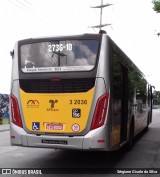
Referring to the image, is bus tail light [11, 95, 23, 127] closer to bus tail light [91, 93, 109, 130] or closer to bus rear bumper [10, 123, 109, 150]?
bus rear bumper [10, 123, 109, 150]

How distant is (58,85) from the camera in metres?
8.07

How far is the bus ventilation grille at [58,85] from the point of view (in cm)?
790

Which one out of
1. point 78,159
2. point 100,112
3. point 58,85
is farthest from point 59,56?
point 78,159

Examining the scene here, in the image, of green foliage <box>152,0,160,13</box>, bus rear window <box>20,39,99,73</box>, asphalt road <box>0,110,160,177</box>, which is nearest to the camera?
bus rear window <box>20,39,99,73</box>

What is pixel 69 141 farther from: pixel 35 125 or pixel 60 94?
pixel 60 94

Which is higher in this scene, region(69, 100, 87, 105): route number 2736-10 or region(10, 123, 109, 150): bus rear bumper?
region(69, 100, 87, 105): route number 2736-10

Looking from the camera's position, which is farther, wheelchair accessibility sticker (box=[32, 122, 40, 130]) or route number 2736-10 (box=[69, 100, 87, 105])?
wheelchair accessibility sticker (box=[32, 122, 40, 130])

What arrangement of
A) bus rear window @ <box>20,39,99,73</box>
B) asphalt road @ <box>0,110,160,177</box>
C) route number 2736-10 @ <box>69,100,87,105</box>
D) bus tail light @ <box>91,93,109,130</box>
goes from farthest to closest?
asphalt road @ <box>0,110,160,177</box>
bus rear window @ <box>20,39,99,73</box>
route number 2736-10 @ <box>69,100,87,105</box>
bus tail light @ <box>91,93,109,130</box>

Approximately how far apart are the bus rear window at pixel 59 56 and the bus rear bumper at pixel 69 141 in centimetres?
145

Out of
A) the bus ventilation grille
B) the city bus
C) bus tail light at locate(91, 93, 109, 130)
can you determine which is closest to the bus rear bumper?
the city bus

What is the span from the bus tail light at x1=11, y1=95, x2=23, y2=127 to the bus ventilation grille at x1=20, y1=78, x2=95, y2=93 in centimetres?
37

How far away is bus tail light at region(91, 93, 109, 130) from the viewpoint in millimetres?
7746

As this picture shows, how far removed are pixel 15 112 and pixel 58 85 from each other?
4.18 feet

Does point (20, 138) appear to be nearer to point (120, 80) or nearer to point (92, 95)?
point (92, 95)
